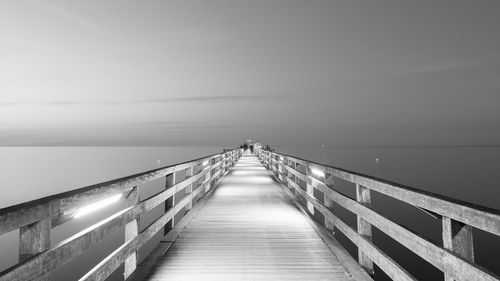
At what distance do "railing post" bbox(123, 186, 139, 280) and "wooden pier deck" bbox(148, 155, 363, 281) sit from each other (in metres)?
0.26

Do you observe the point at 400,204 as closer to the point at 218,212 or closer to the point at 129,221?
the point at 218,212

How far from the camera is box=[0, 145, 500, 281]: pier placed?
2211 millimetres

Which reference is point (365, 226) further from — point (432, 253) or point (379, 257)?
point (432, 253)

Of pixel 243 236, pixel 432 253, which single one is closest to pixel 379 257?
pixel 432 253

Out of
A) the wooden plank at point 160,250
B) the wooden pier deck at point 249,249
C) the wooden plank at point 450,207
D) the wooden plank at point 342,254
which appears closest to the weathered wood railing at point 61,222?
the wooden plank at point 160,250

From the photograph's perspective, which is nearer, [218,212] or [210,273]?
[210,273]

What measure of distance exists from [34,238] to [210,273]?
7.73 ft

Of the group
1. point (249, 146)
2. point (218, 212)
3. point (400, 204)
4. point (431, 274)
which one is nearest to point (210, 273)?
point (218, 212)

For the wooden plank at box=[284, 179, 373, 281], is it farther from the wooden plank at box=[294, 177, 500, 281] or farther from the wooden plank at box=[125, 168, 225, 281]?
the wooden plank at box=[125, 168, 225, 281]

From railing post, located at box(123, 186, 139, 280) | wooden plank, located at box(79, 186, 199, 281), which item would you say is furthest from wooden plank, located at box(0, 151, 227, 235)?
wooden plank, located at box(79, 186, 199, 281)

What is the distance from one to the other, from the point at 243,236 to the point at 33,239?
4049 mm

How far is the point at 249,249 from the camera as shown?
5.14 m

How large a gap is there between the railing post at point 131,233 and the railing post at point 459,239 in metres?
3.22

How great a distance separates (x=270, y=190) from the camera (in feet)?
39.3
